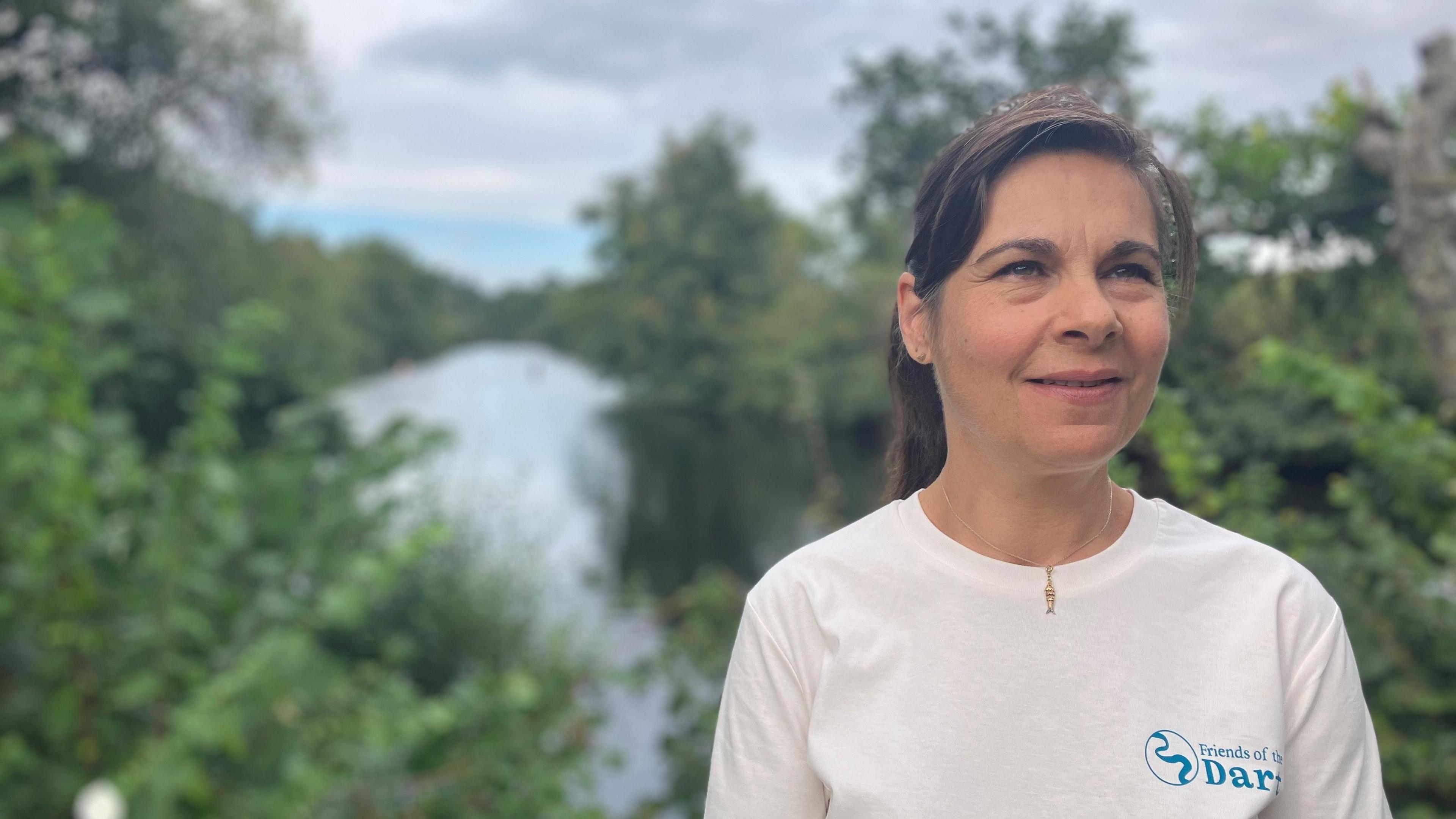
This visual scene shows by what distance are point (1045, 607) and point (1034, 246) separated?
0.28 meters

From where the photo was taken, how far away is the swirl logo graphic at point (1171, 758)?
34.9 inches

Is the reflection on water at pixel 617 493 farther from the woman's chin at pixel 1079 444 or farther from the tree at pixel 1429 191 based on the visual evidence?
the woman's chin at pixel 1079 444

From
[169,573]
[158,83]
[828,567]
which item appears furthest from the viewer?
[158,83]

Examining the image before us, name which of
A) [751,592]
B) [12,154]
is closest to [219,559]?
[12,154]

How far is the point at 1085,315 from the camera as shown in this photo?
0.88 m

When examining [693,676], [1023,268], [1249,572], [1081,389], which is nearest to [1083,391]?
[1081,389]

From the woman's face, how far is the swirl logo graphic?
212mm

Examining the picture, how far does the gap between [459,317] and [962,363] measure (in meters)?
89.7

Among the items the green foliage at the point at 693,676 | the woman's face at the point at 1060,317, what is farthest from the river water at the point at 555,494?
the woman's face at the point at 1060,317

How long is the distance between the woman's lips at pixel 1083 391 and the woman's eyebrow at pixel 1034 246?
0.10 meters

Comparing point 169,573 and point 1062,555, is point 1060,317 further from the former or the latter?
point 169,573

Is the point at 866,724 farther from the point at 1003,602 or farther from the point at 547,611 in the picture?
the point at 547,611

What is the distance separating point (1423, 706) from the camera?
3.04m

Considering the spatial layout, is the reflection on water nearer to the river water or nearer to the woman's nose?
the river water
